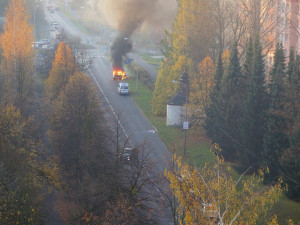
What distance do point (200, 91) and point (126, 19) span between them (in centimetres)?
2268

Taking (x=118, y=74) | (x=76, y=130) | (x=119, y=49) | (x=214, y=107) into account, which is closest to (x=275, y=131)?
(x=214, y=107)

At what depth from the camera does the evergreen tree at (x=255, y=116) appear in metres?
27.0

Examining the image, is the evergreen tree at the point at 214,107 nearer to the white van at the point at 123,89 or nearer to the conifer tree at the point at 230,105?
the conifer tree at the point at 230,105

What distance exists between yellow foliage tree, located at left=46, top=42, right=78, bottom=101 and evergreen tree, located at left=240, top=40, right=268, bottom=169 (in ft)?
47.3

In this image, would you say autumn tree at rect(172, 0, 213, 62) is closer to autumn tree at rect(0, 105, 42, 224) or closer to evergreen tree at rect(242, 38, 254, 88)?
evergreen tree at rect(242, 38, 254, 88)

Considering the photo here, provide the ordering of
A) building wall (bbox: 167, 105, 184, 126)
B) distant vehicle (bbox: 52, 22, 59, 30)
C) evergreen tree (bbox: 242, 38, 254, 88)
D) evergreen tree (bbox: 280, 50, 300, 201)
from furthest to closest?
distant vehicle (bbox: 52, 22, 59, 30) → building wall (bbox: 167, 105, 184, 126) → evergreen tree (bbox: 242, 38, 254, 88) → evergreen tree (bbox: 280, 50, 300, 201)

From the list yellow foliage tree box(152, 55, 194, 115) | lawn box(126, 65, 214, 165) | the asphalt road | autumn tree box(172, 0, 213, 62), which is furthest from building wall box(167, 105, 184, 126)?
autumn tree box(172, 0, 213, 62)

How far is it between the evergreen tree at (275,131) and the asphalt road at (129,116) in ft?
16.9

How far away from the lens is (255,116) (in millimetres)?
27156

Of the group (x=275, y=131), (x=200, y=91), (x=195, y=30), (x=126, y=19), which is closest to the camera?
(x=275, y=131)

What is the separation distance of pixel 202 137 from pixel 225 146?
5.89m

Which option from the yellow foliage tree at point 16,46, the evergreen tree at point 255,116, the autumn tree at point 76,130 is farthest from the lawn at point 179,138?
the yellow foliage tree at point 16,46

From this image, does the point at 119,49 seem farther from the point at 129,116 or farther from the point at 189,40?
the point at 189,40

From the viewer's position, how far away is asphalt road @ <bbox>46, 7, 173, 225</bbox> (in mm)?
31084
